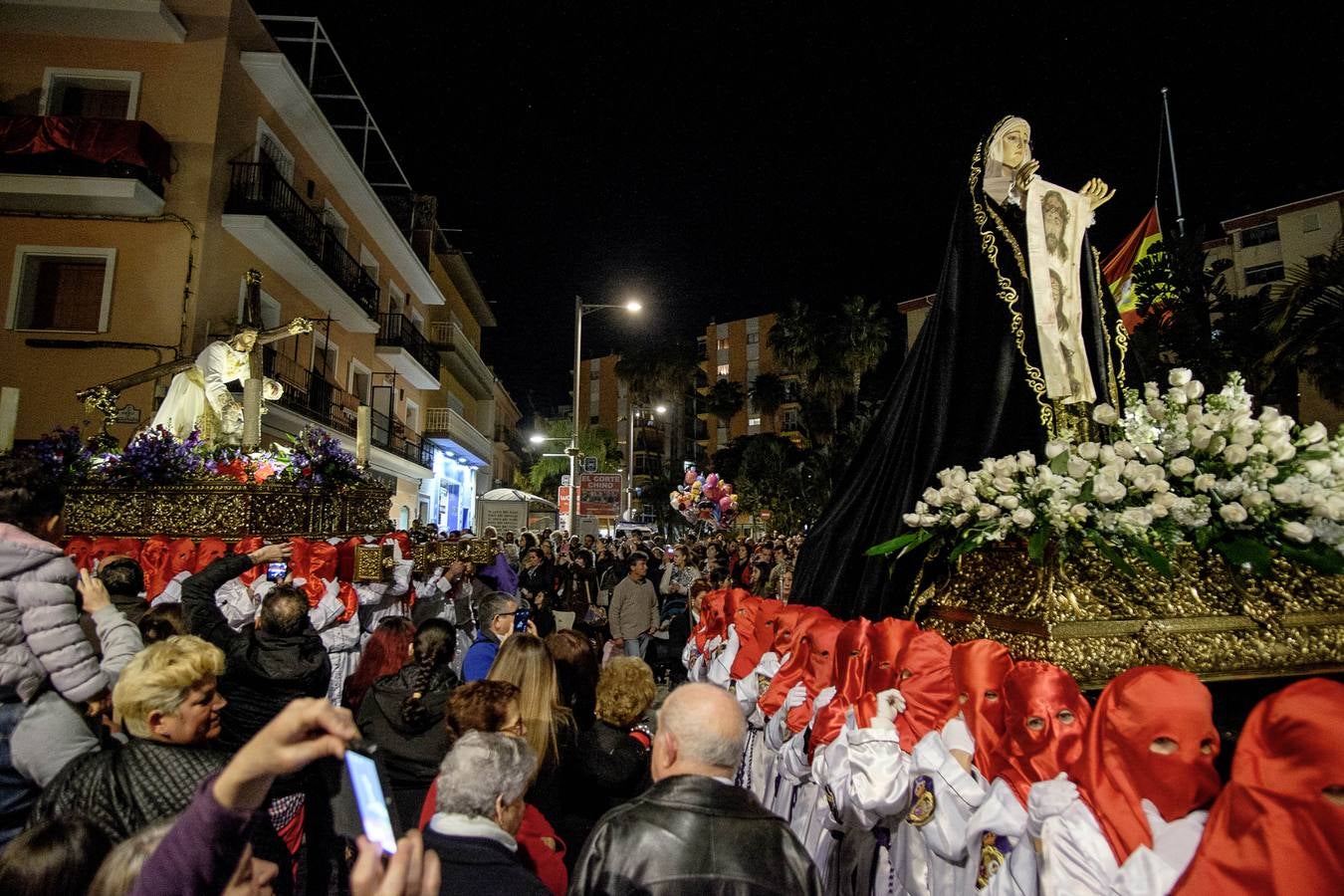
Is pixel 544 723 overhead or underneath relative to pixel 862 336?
underneath

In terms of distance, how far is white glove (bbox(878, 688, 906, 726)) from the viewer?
3.05m

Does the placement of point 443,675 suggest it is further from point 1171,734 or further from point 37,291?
point 37,291

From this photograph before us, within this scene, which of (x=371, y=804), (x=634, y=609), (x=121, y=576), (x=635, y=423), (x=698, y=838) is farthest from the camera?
(x=635, y=423)

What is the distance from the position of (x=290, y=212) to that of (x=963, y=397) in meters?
13.8

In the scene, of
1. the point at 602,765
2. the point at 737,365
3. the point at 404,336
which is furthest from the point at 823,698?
the point at 737,365

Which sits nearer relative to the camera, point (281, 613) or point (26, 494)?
point (26, 494)

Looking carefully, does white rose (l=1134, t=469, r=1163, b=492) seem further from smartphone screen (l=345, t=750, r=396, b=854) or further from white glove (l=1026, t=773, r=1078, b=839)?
smartphone screen (l=345, t=750, r=396, b=854)

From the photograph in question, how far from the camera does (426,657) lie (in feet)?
12.3

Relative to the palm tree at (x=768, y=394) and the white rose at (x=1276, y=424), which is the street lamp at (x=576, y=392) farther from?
the palm tree at (x=768, y=394)

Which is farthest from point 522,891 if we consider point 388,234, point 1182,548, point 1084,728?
point 388,234

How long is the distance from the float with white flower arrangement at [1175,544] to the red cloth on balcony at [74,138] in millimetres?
13793

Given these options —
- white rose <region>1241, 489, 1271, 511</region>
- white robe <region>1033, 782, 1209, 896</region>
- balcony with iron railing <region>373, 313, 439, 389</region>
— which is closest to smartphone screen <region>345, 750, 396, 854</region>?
white robe <region>1033, 782, 1209, 896</region>

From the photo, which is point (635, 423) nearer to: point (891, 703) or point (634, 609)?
point (634, 609)

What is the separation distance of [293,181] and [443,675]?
15902 millimetres
